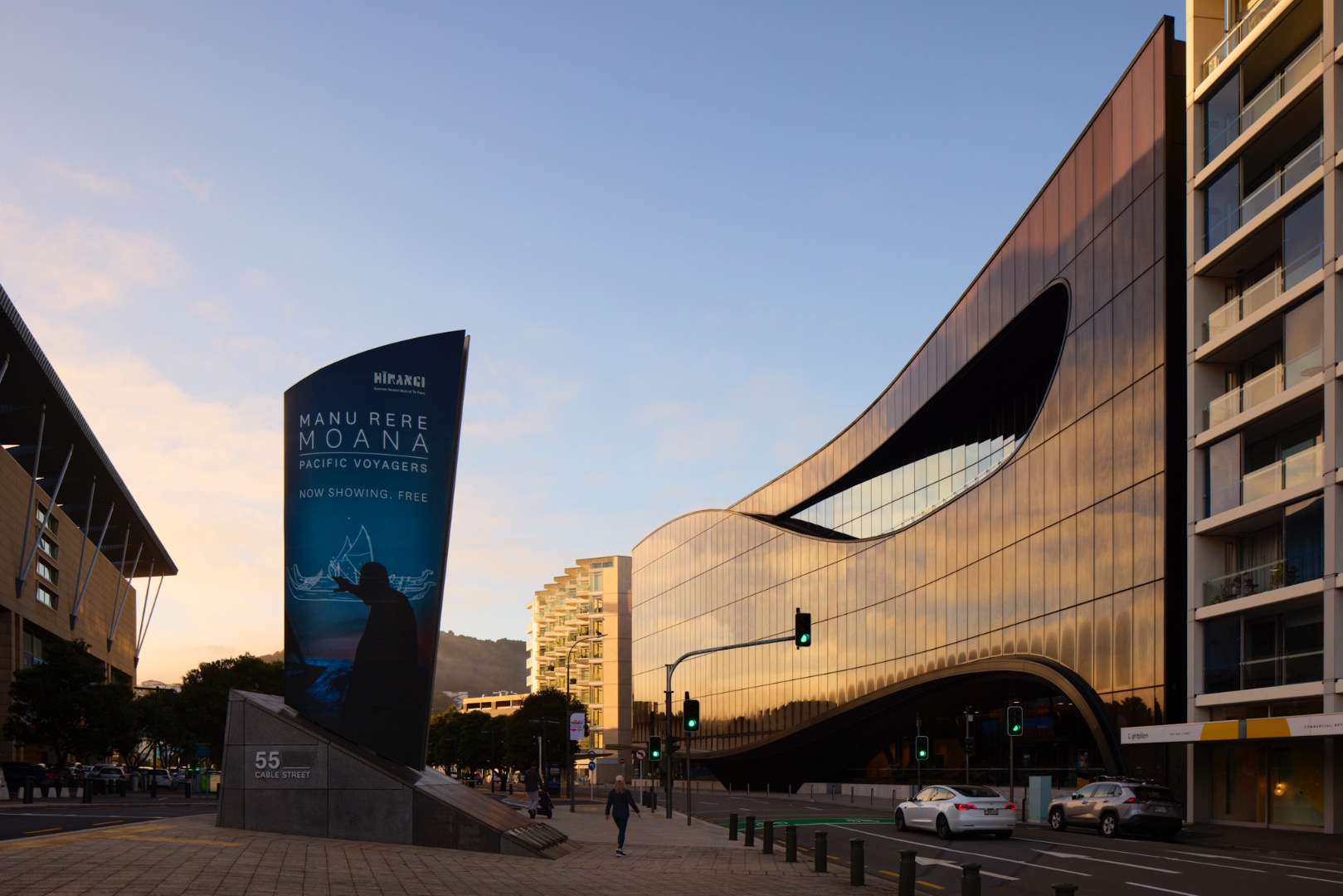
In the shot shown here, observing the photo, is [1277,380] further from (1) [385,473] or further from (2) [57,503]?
(2) [57,503]

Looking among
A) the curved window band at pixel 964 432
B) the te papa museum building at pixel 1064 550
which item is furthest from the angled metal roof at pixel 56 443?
the curved window band at pixel 964 432

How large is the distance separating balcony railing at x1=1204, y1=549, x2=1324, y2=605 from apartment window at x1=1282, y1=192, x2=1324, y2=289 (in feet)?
25.4

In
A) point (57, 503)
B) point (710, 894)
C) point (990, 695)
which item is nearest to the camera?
point (710, 894)

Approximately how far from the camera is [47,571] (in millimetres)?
87188

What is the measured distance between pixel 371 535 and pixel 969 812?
1618 cm

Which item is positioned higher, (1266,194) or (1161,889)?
(1266,194)

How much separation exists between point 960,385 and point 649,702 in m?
53.1

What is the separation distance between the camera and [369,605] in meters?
27.4

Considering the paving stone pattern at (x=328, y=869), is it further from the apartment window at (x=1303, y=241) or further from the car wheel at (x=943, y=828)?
the apartment window at (x=1303, y=241)

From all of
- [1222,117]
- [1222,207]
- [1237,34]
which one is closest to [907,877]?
[1222,207]

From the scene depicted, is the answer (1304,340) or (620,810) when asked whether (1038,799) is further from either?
(620,810)

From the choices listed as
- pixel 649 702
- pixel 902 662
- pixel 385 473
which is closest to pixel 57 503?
pixel 649 702

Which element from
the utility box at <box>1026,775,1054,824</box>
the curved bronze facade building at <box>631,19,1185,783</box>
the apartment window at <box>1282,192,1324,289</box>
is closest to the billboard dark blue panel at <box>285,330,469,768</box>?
the utility box at <box>1026,775,1054,824</box>

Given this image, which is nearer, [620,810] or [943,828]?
[620,810]
